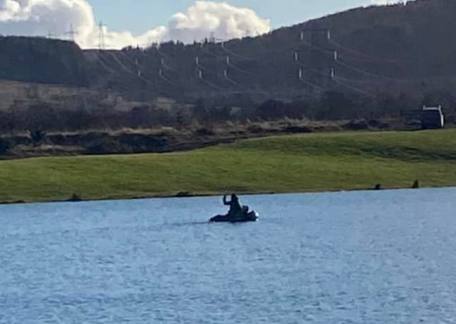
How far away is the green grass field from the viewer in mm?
101812

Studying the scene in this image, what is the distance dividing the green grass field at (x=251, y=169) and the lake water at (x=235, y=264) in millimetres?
13326

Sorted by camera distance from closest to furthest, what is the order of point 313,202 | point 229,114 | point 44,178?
point 313,202 → point 44,178 → point 229,114

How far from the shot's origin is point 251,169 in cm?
10775

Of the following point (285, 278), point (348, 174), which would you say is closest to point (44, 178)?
point (348, 174)

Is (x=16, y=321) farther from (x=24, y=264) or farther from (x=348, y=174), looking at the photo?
(x=348, y=174)

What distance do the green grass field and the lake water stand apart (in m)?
13.3

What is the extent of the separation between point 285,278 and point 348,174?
57.6m

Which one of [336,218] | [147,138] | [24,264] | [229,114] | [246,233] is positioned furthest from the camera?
[229,114]

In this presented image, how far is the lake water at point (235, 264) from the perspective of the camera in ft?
139

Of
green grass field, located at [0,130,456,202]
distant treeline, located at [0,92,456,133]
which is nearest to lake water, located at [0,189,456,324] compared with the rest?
green grass field, located at [0,130,456,202]

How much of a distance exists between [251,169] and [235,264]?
53.1 metres

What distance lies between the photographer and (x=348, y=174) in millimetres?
106500

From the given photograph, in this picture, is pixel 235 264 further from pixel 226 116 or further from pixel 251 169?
pixel 226 116

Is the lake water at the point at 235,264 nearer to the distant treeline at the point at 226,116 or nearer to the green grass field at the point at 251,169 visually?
the green grass field at the point at 251,169
